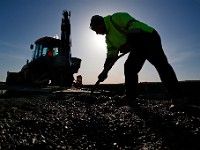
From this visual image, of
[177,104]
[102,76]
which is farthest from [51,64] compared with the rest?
[177,104]

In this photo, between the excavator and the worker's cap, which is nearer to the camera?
the worker's cap

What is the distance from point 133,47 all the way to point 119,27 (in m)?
0.32

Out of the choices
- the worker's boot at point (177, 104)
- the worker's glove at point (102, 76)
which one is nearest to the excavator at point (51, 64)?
the worker's glove at point (102, 76)

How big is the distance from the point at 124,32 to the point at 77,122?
5.58ft

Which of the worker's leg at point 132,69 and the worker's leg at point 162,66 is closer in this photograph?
the worker's leg at point 162,66

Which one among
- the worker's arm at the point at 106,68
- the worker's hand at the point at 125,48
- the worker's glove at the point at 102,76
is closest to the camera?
the worker's hand at the point at 125,48

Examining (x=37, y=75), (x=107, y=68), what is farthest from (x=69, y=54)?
(x=107, y=68)

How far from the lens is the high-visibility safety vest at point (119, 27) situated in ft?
11.8

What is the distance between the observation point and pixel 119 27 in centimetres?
375

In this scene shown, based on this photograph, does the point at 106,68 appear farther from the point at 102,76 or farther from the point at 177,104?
the point at 177,104

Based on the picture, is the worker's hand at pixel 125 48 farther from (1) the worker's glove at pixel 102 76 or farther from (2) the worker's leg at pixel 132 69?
(1) the worker's glove at pixel 102 76

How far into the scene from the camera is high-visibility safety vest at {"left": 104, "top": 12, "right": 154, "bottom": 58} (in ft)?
11.8

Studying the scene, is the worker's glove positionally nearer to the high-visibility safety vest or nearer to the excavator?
the high-visibility safety vest

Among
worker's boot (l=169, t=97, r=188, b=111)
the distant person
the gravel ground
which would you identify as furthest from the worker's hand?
the gravel ground
